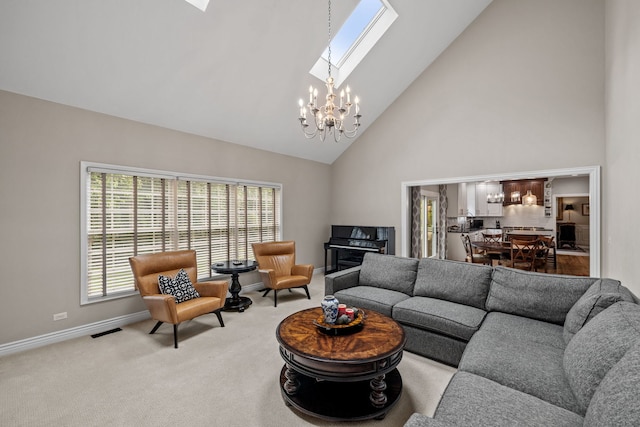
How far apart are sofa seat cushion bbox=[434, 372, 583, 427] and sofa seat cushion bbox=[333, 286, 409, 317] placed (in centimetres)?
143

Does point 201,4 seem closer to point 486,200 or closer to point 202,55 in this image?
point 202,55

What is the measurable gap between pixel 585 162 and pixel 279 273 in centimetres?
482

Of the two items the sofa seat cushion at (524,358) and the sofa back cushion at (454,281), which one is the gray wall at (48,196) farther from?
the sofa seat cushion at (524,358)

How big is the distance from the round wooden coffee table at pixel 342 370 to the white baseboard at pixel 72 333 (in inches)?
102

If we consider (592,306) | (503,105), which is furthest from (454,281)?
(503,105)

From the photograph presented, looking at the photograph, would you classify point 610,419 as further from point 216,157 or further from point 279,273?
point 216,157

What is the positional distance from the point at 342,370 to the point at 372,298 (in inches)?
55.6

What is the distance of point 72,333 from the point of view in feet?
10.6

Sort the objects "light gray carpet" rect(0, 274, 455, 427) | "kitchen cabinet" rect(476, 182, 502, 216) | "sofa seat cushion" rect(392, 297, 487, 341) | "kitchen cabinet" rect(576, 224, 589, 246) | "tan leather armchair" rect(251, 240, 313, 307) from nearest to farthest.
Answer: "light gray carpet" rect(0, 274, 455, 427) → "sofa seat cushion" rect(392, 297, 487, 341) → "tan leather armchair" rect(251, 240, 313, 307) → "kitchen cabinet" rect(476, 182, 502, 216) → "kitchen cabinet" rect(576, 224, 589, 246)

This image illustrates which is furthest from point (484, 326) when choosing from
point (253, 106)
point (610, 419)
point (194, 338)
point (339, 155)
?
point (339, 155)

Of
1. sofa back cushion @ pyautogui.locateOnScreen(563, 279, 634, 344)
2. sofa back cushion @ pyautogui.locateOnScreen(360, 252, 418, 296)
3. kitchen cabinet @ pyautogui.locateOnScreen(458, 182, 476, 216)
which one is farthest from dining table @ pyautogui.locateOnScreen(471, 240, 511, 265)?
sofa back cushion @ pyautogui.locateOnScreen(563, 279, 634, 344)

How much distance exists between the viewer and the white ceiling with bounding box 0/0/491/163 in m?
2.67

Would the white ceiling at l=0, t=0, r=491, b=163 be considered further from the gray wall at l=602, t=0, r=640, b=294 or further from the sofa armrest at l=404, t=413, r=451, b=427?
the sofa armrest at l=404, t=413, r=451, b=427

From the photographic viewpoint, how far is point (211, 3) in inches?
116
